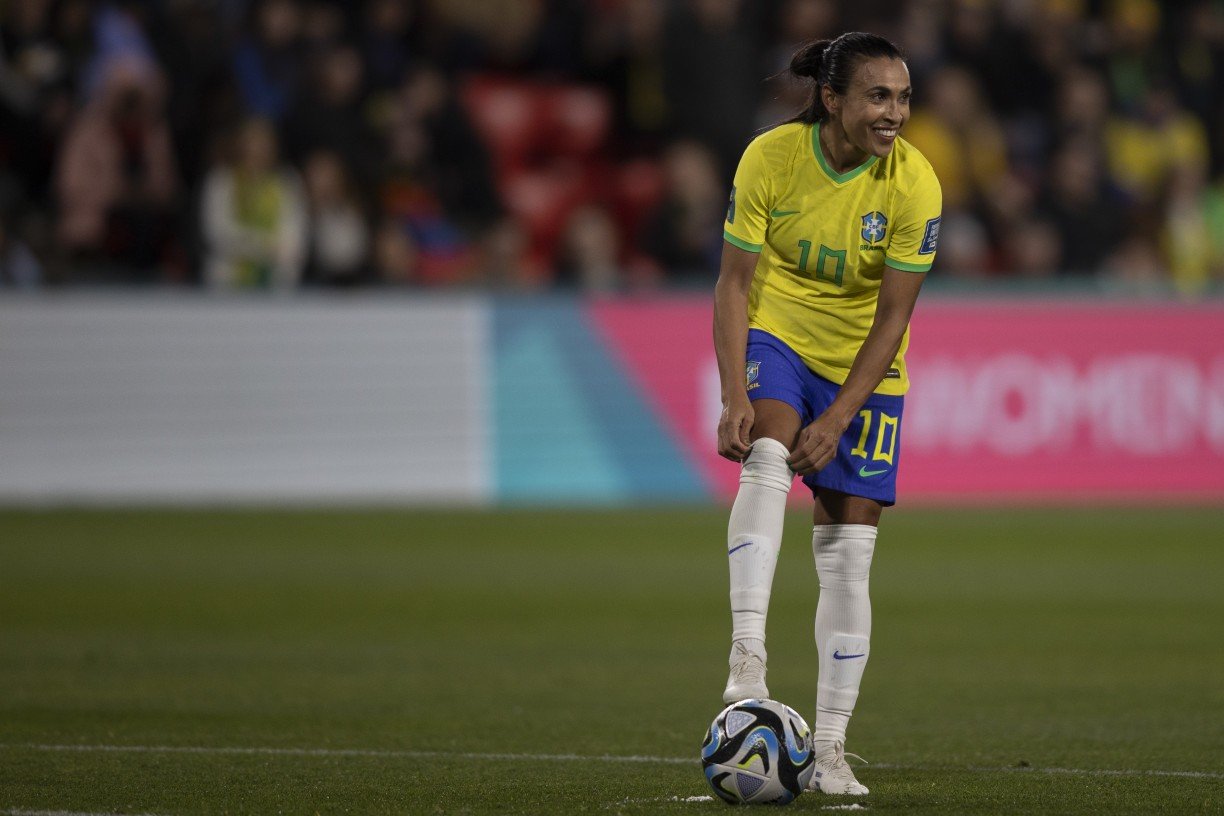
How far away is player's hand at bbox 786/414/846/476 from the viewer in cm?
538

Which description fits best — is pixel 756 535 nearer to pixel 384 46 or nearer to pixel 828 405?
pixel 828 405

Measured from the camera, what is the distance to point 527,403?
15.3 meters

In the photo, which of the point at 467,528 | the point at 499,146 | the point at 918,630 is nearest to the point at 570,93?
the point at 499,146

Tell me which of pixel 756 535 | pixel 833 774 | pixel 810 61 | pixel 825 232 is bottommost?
pixel 833 774

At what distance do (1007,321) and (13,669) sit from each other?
970 cm

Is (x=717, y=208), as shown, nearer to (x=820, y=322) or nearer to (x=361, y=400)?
(x=361, y=400)

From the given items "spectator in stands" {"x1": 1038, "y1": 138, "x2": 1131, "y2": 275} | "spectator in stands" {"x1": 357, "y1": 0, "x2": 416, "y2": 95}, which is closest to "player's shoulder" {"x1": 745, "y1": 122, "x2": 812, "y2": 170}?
"spectator in stands" {"x1": 357, "y1": 0, "x2": 416, "y2": 95}

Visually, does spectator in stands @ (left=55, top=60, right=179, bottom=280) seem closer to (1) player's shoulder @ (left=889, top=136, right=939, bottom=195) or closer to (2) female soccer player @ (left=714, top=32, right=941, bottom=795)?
(2) female soccer player @ (left=714, top=32, right=941, bottom=795)

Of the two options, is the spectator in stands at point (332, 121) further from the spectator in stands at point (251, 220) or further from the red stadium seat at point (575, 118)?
the red stadium seat at point (575, 118)

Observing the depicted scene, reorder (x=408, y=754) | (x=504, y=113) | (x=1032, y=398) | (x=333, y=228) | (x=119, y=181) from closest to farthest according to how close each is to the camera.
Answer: (x=408, y=754), (x=119, y=181), (x=1032, y=398), (x=333, y=228), (x=504, y=113)

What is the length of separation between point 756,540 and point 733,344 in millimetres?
550

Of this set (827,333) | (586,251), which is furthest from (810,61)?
(586,251)

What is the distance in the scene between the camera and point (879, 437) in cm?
566

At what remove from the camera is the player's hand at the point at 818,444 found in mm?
5379
